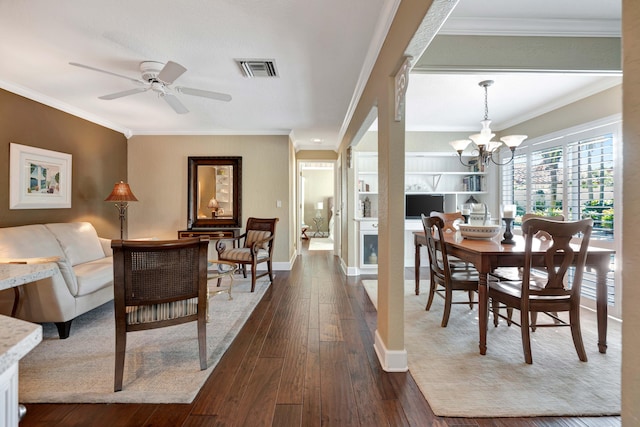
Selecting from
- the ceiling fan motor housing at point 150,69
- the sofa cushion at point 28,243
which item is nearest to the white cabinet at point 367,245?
the ceiling fan motor housing at point 150,69

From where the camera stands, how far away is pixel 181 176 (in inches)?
198

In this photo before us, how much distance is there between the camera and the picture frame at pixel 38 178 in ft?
10.3

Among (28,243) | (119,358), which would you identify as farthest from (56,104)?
(119,358)

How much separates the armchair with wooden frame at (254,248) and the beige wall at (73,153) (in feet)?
6.25

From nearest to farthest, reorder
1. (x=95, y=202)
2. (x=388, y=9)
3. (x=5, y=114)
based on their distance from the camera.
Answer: (x=388, y=9), (x=5, y=114), (x=95, y=202)

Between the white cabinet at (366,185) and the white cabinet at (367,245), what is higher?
the white cabinet at (366,185)

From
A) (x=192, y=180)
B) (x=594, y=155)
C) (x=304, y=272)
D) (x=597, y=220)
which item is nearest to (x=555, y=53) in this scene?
(x=594, y=155)

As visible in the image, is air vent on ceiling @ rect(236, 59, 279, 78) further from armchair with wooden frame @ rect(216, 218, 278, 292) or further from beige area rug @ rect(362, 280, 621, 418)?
beige area rug @ rect(362, 280, 621, 418)

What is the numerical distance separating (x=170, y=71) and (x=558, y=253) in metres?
3.24

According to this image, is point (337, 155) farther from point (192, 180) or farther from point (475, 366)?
point (475, 366)

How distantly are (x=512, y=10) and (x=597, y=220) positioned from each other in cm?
253

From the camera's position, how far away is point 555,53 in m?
2.21

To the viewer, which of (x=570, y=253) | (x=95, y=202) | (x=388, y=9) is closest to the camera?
(x=388, y=9)

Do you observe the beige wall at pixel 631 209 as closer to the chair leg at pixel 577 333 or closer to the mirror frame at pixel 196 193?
the chair leg at pixel 577 333
